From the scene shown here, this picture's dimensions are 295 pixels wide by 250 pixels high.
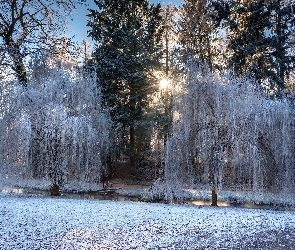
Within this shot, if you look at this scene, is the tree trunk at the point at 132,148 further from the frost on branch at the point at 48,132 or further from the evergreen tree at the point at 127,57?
the frost on branch at the point at 48,132

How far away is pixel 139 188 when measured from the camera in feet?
57.6

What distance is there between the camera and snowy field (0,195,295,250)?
17.9 ft

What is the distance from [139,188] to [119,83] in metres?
6.91

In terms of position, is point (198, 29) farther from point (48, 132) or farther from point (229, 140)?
point (48, 132)

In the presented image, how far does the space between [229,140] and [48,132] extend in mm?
6428

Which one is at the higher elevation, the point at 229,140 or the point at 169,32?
the point at 169,32

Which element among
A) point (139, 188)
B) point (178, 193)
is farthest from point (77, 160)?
point (139, 188)

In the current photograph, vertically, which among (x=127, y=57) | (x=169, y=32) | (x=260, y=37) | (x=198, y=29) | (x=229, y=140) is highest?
(x=169, y=32)

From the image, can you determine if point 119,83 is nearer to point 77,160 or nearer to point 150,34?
point 150,34

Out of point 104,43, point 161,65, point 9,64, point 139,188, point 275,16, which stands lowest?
point 139,188

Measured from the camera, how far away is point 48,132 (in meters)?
12.0

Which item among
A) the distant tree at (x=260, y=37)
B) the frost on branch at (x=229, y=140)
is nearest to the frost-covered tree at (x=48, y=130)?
the frost on branch at (x=229, y=140)

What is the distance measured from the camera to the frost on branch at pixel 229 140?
10.7m

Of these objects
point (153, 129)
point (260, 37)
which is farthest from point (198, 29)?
point (153, 129)
